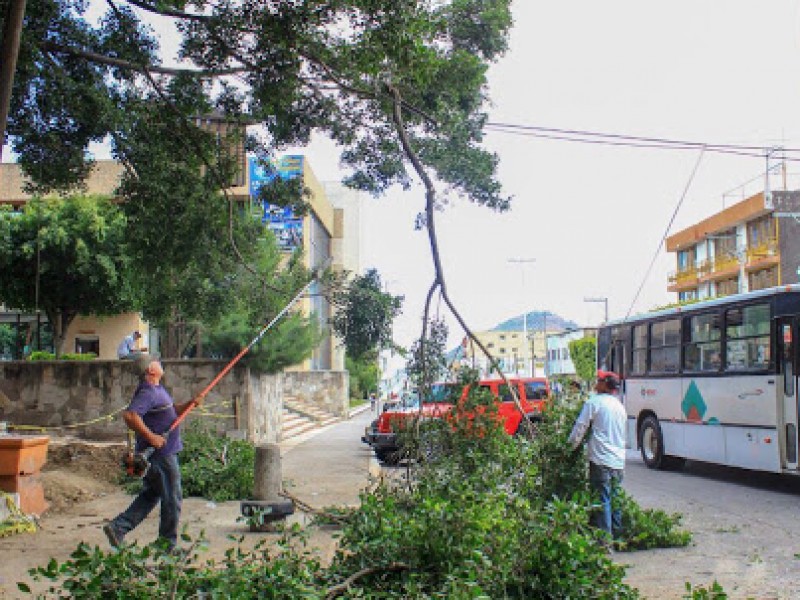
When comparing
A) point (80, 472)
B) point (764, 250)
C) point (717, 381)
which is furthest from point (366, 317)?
point (764, 250)

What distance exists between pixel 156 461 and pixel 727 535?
609 cm

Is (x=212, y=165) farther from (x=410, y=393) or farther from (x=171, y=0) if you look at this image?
(x=410, y=393)

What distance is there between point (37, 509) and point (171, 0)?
19.7 feet

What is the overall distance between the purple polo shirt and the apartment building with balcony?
3534 cm

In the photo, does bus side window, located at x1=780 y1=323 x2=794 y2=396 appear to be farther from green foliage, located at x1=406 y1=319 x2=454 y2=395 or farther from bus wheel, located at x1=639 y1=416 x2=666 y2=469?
green foliage, located at x1=406 y1=319 x2=454 y2=395

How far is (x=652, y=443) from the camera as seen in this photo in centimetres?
1616

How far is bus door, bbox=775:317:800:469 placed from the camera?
38.5 feet

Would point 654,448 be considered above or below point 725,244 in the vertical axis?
below

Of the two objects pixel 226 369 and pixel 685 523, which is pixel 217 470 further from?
pixel 685 523

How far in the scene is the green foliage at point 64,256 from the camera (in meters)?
29.6

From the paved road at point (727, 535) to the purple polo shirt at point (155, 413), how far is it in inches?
161

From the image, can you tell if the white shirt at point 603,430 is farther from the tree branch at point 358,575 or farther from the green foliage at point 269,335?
the green foliage at point 269,335

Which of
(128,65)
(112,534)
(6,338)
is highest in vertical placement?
(128,65)

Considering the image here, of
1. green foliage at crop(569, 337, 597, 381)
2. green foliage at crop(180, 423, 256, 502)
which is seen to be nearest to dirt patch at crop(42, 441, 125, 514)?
green foliage at crop(180, 423, 256, 502)
